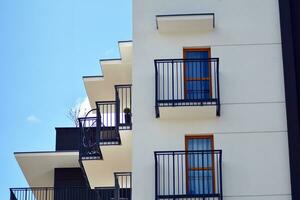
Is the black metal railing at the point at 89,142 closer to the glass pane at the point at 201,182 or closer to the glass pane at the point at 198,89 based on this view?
the glass pane at the point at 198,89

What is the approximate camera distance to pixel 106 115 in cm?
3222

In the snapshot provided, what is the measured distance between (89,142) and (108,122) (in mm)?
962

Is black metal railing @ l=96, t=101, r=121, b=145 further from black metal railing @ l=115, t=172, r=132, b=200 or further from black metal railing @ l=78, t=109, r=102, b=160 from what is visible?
black metal railing @ l=115, t=172, r=132, b=200

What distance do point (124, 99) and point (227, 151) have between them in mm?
4669

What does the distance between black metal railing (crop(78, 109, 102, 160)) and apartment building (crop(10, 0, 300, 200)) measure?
0.03 meters

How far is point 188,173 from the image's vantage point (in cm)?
2759

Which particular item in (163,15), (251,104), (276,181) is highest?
→ (163,15)

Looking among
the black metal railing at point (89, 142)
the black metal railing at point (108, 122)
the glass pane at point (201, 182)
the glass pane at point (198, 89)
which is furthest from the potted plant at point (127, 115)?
the glass pane at point (201, 182)

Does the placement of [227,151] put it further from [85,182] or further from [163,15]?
[85,182]

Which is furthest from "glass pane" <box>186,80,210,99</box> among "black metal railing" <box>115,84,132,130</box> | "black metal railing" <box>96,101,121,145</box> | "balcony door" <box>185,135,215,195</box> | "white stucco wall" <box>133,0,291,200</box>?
"black metal railing" <box>96,101,121,145</box>

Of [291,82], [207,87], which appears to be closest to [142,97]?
[207,87]

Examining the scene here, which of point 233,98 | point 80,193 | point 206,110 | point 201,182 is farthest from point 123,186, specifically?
point 233,98

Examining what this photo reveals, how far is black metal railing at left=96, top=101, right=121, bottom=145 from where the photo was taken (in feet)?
96.7

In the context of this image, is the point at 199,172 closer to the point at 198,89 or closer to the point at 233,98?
the point at 233,98
